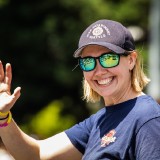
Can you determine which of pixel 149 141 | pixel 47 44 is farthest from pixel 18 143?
pixel 47 44

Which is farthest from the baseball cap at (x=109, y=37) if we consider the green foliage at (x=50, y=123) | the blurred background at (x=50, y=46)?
the blurred background at (x=50, y=46)

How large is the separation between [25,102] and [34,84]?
789 millimetres

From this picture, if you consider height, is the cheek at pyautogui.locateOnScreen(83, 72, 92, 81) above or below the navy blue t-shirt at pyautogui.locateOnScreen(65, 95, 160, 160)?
above

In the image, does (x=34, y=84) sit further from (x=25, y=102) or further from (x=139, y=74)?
(x=139, y=74)

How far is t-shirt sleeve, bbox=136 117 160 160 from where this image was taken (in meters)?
3.84

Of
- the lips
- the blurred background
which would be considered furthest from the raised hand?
the blurred background

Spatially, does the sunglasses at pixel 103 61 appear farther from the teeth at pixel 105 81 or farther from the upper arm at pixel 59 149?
the upper arm at pixel 59 149

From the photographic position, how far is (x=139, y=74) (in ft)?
14.1

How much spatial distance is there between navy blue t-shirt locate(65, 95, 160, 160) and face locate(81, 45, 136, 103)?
0.08 m

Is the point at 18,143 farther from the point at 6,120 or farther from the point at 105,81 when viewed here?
the point at 105,81

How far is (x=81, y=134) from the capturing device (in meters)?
4.44

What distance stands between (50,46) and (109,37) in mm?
15360

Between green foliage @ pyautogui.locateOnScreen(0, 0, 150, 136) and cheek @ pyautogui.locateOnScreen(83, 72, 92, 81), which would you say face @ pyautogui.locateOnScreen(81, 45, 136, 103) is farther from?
green foliage @ pyautogui.locateOnScreen(0, 0, 150, 136)

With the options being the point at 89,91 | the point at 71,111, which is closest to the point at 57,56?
the point at 71,111
